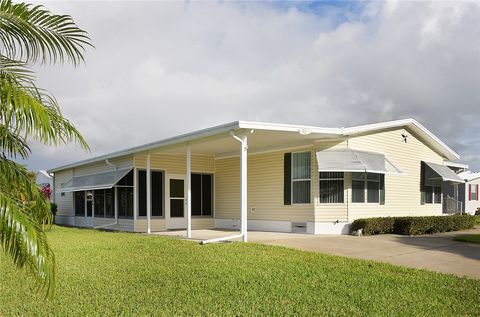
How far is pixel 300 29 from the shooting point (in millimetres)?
13938

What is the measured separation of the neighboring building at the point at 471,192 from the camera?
27648 mm

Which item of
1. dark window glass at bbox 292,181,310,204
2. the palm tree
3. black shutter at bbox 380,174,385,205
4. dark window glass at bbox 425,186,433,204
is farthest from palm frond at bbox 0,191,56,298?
dark window glass at bbox 425,186,433,204

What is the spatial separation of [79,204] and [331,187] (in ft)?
49.0

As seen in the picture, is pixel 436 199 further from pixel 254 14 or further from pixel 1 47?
pixel 1 47

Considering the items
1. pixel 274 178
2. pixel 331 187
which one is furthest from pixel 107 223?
pixel 331 187

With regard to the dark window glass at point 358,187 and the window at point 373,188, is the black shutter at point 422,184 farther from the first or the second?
the dark window glass at point 358,187

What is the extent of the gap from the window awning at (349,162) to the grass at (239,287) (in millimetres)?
4567

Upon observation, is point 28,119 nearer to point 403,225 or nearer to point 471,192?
point 403,225

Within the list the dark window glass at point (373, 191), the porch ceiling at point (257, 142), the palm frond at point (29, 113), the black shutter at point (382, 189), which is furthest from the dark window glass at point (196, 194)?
the palm frond at point (29, 113)

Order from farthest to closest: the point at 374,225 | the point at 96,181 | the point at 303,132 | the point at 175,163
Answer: the point at 96,181, the point at 175,163, the point at 374,225, the point at 303,132

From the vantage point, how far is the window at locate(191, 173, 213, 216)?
18.5 m

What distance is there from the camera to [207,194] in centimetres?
1894

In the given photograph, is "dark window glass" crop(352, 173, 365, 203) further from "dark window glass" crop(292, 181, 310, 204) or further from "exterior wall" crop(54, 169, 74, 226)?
"exterior wall" crop(54, 169, 74, 226)

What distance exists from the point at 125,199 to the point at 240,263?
11.3 m
